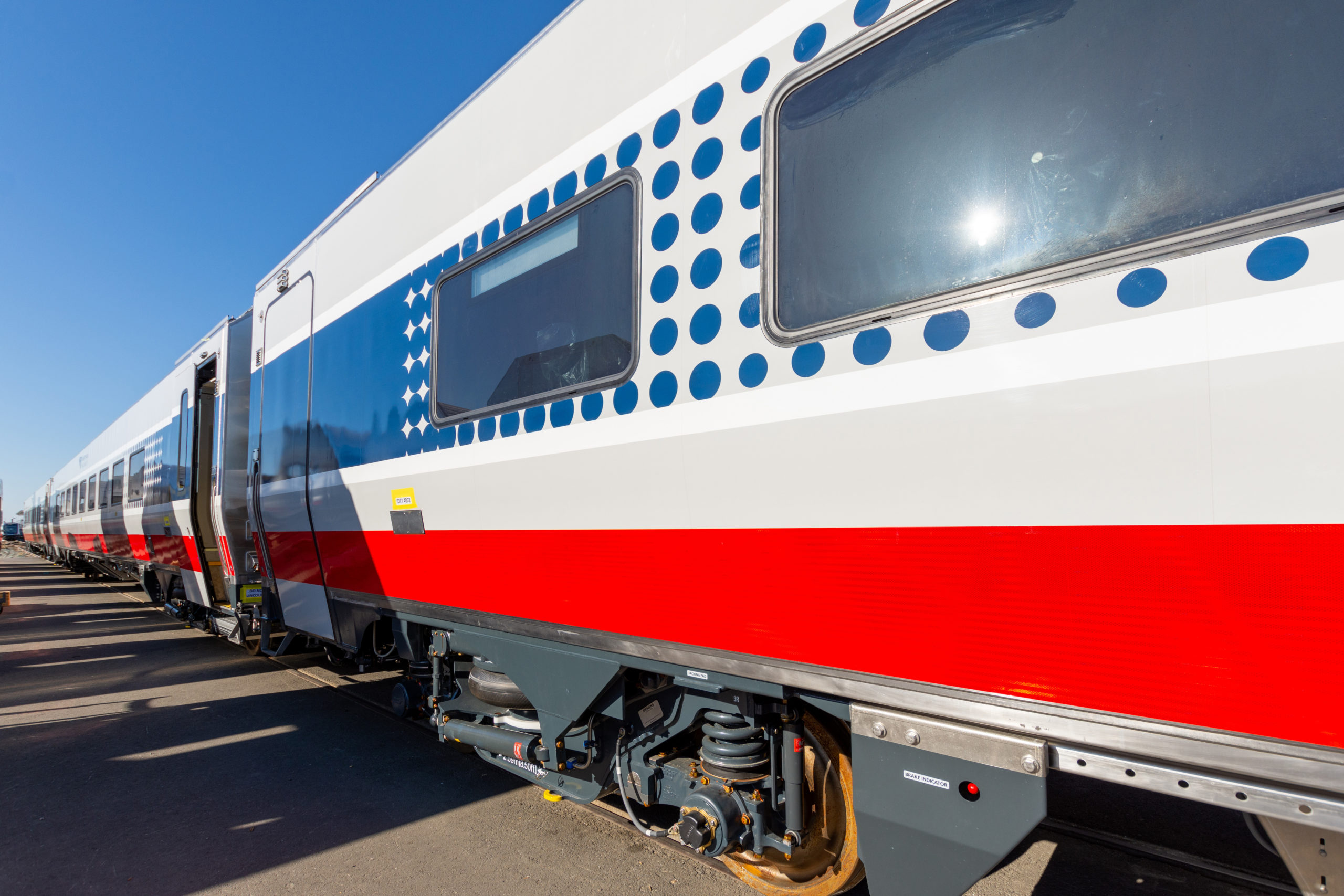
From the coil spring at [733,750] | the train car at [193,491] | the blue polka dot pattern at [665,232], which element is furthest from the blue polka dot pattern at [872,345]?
the train car at [193,491]

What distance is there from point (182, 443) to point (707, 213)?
30.8 ft

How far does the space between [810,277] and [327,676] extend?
22.9ft

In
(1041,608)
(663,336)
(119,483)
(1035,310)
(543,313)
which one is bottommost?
(1041,608)

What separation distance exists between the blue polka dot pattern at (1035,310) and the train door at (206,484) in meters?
8.55

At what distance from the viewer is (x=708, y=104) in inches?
93.0

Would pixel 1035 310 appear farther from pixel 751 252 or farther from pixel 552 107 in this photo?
pixel 552 107

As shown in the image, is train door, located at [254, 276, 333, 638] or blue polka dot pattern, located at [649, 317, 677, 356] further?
train door, located at [254, 276, 333, 638]

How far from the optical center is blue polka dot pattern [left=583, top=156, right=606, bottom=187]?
9.07ft

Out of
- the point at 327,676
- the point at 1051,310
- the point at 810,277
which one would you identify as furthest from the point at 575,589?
the point at 327,676

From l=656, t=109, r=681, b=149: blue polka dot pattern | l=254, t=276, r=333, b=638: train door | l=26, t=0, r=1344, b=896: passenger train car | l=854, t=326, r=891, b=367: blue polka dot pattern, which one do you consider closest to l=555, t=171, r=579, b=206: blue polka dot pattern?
l=26, t=0, r=1344, b=896: passenger train car

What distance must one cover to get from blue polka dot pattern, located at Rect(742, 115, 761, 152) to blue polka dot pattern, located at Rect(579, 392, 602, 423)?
1.00 metres

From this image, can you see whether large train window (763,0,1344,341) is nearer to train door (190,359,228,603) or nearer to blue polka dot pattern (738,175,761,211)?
blue polka dot pattern (738,175,761,211)

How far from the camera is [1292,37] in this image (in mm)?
1363

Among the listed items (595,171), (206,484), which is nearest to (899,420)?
(595,171)
